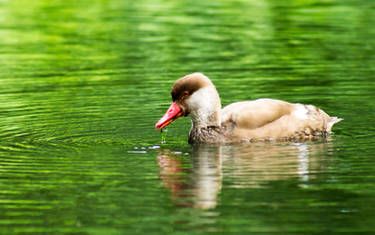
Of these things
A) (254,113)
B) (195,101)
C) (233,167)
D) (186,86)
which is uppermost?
(186,86)

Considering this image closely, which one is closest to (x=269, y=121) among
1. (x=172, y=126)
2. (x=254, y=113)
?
(x=254, y=113)

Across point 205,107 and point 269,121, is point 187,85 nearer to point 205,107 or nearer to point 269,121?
point 205,107

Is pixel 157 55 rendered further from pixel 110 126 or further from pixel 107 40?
pixel 110 126

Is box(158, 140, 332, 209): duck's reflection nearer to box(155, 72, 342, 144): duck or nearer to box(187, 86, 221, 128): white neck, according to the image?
box(155, 72, 342, 144): duck

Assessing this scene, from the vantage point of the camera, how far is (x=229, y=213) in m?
9.00

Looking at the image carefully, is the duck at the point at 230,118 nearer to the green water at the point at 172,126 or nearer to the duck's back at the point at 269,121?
the duck's back at the point at 269,121

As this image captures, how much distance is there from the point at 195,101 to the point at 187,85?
30cm

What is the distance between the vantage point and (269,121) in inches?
507

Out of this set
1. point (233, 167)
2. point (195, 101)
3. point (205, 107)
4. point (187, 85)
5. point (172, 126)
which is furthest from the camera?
point (172, 126)

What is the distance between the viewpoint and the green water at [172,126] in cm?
911

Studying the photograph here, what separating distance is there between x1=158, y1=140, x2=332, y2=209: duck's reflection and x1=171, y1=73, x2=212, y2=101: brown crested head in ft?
2.60

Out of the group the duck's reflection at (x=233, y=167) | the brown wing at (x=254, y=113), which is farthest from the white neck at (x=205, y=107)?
the duck's reflection at (x=233, y=167)

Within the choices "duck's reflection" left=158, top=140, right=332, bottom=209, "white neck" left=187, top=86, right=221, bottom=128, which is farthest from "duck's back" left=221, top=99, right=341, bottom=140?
"duck's reflection" left=158, top=140, right=332, bottom=209

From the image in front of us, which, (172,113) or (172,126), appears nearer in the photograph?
(172,113)
